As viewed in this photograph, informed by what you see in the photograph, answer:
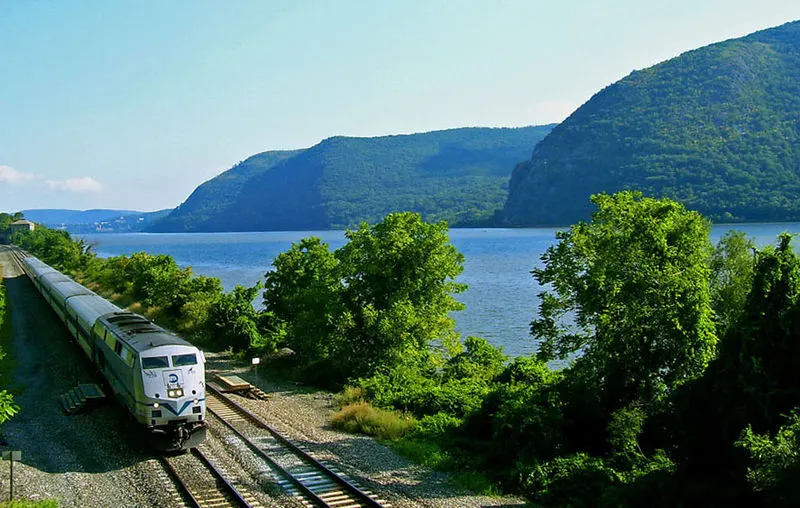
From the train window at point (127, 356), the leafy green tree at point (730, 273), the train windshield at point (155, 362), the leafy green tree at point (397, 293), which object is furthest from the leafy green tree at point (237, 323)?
the leafy green tree at point (730, 273)

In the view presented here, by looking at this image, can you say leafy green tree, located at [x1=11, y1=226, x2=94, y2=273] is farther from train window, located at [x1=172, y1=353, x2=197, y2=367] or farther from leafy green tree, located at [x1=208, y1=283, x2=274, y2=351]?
train window, located at [x1=172, y1=353, x2=197, y2=367]

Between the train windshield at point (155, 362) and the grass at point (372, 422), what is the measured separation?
6234mm

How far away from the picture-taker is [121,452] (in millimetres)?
19188

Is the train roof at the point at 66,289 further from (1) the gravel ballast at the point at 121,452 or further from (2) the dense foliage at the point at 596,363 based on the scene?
(2) the dense foliage at the point at 596,363

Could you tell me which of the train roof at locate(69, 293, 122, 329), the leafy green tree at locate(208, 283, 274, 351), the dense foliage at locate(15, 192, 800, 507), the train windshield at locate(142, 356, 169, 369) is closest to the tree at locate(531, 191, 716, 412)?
the dense foliage at locate(15, 192, 800, 507)

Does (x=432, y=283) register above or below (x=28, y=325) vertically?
above

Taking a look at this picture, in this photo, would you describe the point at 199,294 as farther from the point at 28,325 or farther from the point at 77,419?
the point at 77,419

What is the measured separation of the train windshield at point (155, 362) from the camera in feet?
61.9

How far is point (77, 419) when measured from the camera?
22641 millimetres

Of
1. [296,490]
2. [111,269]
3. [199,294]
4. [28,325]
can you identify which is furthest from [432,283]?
[111,269]

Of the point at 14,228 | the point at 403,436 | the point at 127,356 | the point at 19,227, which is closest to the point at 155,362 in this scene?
the point at 127,356

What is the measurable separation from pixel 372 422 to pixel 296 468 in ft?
15.4

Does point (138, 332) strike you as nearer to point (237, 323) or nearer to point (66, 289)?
point (237, 323)

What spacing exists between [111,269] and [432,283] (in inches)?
2144
